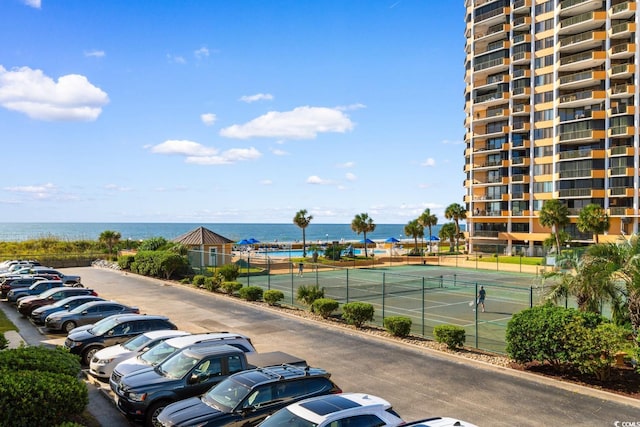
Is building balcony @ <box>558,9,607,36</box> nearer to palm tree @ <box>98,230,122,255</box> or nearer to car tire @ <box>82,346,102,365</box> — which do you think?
palm tree @ <box>98,230,122,255</box>

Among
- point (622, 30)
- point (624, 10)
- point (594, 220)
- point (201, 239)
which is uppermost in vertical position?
point (624, 10)

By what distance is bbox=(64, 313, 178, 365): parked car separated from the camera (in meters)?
17.8

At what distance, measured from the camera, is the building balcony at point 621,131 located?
217ft

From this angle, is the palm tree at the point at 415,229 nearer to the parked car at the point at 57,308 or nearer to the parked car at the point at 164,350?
the parked car at the point at 57,308

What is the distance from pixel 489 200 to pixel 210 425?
3080 inches

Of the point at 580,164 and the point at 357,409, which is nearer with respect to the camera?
the point at 357,409

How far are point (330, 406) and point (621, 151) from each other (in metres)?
69.9

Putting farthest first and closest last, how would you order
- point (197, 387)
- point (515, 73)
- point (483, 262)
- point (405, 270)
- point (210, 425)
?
point (515, 73), point (483, 262), point (405, 270), point (197, 387), point (210, 425)

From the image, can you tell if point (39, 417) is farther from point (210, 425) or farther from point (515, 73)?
point (515, 73)

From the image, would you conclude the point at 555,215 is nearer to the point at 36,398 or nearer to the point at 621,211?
the point at 621,211

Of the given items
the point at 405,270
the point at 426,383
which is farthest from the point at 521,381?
the point at 405,270

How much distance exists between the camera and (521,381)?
16234 mm

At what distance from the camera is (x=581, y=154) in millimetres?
70312

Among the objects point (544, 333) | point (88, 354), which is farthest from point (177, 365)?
point (544, 333)
